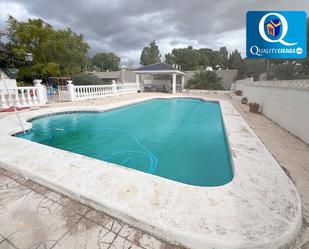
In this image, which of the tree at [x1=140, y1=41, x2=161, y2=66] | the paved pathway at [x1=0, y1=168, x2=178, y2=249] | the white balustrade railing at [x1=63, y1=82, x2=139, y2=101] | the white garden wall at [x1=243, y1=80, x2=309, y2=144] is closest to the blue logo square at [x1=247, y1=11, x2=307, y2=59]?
the white garden wall at [x1=243, y1=80, x2=309, y2=144]

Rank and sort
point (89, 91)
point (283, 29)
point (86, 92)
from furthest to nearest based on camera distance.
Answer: point (89, 91), point (86, 92), point (283, 29)

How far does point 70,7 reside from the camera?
927 cm

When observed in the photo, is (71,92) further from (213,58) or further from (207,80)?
Result: (213,58)

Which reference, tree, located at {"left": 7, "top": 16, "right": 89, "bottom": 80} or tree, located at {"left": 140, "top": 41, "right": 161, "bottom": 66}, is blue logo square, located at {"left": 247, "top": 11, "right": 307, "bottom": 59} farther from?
tree, located at {"left": 140, "top": 41, "right": 161, "bottom": 66}

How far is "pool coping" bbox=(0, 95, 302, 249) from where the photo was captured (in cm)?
147

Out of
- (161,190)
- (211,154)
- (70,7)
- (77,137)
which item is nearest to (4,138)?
(77,137)

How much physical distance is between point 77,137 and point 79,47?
20.6m

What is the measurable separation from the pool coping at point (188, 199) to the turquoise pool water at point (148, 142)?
99 centimetres

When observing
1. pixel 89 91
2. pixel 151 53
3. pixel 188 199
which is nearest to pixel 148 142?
pixel 188 199

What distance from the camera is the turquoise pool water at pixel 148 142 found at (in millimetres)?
3733

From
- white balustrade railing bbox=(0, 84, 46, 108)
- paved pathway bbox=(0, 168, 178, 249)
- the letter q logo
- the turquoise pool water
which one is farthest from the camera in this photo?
white balustrade railing bbox=(0, 84, 46, 108)

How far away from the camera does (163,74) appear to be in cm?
1938

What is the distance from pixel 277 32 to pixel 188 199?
905 cm

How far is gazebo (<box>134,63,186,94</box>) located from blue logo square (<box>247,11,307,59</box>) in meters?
9.79
